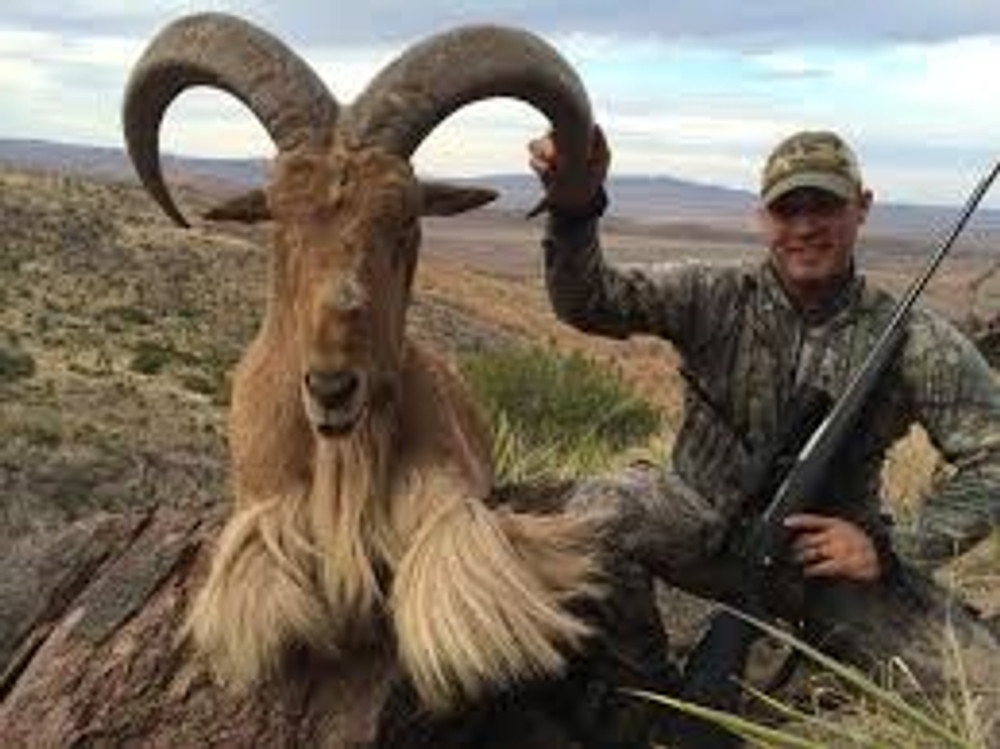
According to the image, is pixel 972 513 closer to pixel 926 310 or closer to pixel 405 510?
pixel 926 310

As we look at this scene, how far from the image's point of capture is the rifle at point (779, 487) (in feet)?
19.3

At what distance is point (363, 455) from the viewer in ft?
19.0

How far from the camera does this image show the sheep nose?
5.41 m

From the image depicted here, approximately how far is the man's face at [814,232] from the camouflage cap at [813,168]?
29mm

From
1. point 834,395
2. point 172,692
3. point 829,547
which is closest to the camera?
point 172,692

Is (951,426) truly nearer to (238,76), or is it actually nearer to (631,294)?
(631,294)

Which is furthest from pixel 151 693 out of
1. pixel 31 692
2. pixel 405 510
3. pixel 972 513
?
pixel 972 513

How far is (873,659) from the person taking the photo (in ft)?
21.2

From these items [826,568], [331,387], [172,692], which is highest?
[331,387]

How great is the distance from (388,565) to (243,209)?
3.77 ft

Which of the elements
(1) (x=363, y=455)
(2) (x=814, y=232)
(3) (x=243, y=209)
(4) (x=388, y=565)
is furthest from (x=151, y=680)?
(2) (x=814, y=232)

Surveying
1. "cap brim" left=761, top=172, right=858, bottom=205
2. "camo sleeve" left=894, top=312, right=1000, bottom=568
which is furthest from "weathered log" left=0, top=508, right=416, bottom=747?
"cap brim" left=761, top=172, right=858, bottom=205

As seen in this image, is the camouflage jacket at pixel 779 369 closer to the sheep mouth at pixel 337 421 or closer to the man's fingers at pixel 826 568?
the man's fingers at pixel 826 568

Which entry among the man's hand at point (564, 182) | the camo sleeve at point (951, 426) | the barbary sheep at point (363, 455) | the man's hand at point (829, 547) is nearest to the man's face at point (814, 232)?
the camo sleeve at point (951, 426)
